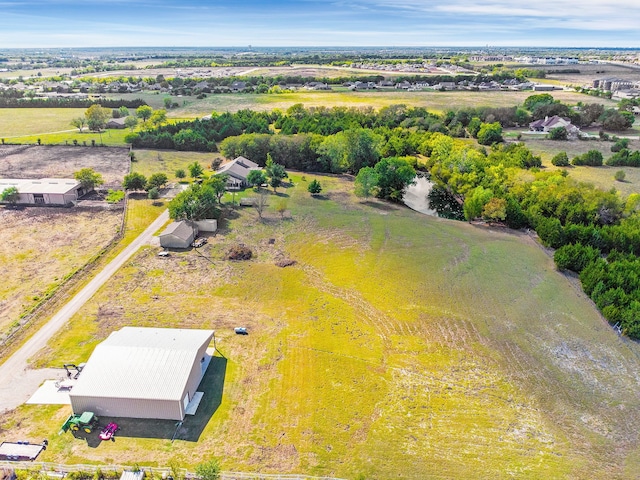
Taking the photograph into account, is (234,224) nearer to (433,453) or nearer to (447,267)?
(447,267)

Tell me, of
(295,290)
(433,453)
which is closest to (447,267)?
(295,290)

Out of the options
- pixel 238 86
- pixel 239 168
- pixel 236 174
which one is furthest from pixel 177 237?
pixel 238 86

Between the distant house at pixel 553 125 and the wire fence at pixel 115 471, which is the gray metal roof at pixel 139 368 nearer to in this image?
the wire fence at pixel 115 471

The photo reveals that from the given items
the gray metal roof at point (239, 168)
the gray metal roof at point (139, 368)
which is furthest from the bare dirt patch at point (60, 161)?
the gray metal roof at point (139, 368)

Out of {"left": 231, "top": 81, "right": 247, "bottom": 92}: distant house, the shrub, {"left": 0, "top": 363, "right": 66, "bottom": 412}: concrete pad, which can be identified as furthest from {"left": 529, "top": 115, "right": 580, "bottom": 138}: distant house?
{"left": 0, "top": 363, "right": 66, "bottom": 412}: concrete pad

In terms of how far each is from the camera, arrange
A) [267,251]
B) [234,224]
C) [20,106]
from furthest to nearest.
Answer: [20,106] < [234,224] < [267,251]

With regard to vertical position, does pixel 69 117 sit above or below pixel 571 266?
above

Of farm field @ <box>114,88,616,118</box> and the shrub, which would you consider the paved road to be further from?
farm field @ <box>114,88,616,118</box>
